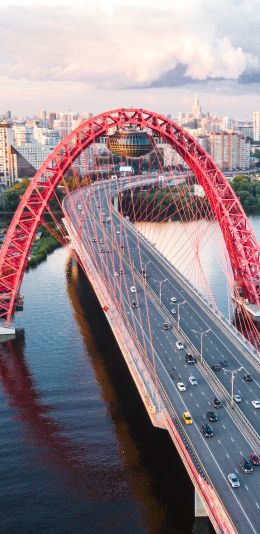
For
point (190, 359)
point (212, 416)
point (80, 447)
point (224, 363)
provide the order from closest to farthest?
point (212, 416)
point (80, 447)
point (224, 363)
point (190, 359)

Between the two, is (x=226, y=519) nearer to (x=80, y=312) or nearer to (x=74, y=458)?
(x=74, y=458)

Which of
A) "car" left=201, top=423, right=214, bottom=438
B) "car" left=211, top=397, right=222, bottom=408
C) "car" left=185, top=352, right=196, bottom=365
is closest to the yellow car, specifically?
"car" left=201, top=423, right=214, bottom=438

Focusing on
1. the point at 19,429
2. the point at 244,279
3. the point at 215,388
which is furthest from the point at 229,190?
the point at 19,429

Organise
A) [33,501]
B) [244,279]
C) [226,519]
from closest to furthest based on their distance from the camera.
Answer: [226,519], [33,501], [244,279]

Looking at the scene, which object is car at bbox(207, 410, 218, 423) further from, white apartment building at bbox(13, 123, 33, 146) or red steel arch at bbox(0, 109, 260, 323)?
white apartment building at bbox(13, 123, 33, 146)

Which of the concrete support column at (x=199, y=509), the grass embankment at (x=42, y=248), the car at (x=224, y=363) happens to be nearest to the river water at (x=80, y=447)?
the concrete support column at (x=199, y=509)

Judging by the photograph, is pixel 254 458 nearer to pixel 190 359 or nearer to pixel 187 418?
pixel 187 418

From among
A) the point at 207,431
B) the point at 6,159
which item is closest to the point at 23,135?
the point at 6,159
